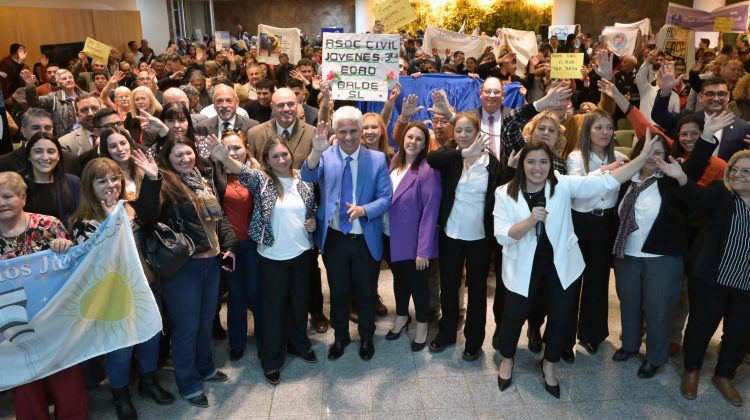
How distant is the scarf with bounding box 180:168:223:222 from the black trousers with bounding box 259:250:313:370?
1.52 ft

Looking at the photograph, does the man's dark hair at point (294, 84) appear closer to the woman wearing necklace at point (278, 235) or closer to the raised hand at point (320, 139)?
the woman wearing necklace at point (278, 235)

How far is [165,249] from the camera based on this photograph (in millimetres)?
3006

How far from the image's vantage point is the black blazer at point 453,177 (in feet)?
11.6

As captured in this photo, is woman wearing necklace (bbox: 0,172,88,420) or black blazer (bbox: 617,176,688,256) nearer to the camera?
woman wearing necklace (bbox: 0,172,88,420)

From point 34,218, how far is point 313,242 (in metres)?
1.58

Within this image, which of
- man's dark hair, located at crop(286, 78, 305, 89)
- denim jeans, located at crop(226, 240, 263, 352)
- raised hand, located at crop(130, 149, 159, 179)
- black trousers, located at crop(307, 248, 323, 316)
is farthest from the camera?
man's dark hair, located at crop(286, 78, 305, 89)

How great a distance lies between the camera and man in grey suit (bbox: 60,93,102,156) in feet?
13.6

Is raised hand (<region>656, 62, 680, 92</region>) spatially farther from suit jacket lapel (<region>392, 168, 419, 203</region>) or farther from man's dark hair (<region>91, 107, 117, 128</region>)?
man's dark hair (<region>91, 107, 117, 128</region>)

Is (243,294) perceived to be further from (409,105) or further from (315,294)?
(409,105)

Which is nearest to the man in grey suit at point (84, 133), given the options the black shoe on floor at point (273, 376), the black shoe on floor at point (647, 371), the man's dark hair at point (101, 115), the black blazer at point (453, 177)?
the man's dark hair at point (101, 115)

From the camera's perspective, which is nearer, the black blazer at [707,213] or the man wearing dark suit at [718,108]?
the black blazer at [707,213]

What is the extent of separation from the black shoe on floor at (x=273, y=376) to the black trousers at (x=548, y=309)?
1461 mm

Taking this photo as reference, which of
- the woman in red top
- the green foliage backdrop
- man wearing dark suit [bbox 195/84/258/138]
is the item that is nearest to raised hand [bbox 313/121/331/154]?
the woman in red top

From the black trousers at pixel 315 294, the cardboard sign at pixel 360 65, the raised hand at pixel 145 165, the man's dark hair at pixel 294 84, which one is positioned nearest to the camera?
the raised hand at pixel 145 165
